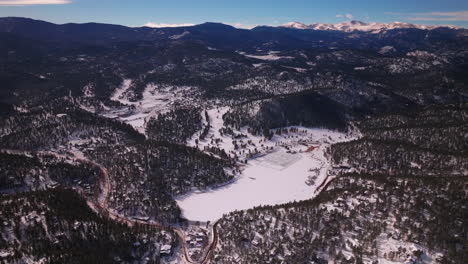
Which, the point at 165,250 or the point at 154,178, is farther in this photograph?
the point at 154,178

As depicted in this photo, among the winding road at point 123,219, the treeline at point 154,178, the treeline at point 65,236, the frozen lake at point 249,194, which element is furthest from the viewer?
the frozen lake at point 249,194

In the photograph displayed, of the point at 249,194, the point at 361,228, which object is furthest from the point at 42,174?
the point at 361,228

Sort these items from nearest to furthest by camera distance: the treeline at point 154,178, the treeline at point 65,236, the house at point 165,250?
the treeline at point 65,236, the house at point 165,250, the treeline at point 154,178

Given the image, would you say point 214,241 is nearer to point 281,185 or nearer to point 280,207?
point 280,207

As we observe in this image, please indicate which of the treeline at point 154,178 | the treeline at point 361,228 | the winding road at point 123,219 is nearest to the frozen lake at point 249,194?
the treeline at point 154,178

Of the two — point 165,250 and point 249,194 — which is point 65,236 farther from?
point 249,194

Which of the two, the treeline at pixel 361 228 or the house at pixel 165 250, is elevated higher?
the treeline at pixel 361 228

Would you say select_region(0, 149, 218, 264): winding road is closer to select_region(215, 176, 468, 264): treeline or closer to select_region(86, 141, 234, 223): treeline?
select_region(86, 141, 234, 223): treeline

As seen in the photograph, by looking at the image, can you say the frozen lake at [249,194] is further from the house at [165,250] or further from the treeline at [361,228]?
the house at [165,250]

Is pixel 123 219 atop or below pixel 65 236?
below

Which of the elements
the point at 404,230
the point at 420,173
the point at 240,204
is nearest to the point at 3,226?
the point at 240,204

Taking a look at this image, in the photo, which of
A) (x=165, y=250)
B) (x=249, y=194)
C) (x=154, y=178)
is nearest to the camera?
(x=165, y=250)
